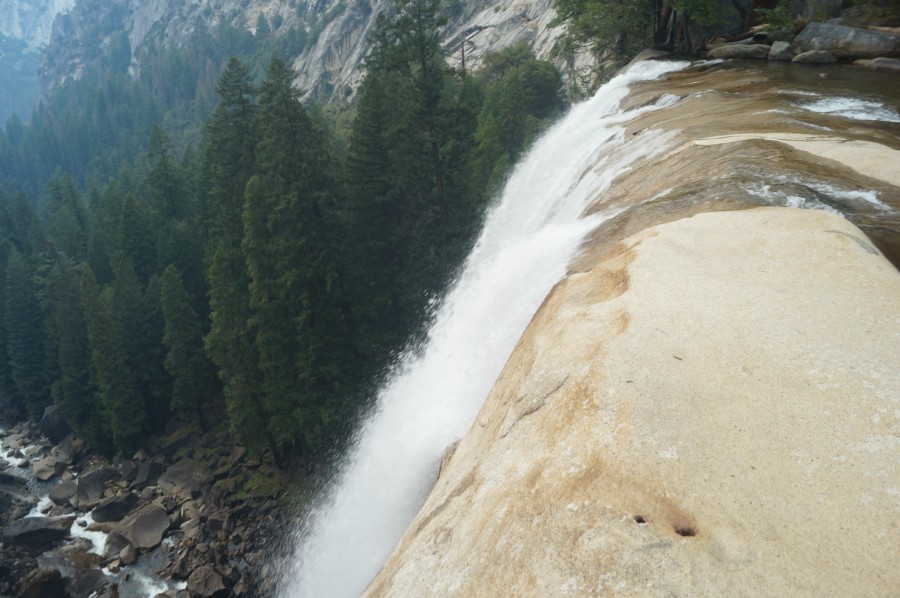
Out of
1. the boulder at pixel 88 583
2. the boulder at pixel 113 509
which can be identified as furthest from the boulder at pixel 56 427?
the boulder at pixel 88 583

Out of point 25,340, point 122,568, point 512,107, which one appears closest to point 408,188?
point 512,107

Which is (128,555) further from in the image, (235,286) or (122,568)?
(235,286)

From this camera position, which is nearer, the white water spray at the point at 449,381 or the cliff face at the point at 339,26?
the white water spray at the point at 449,381

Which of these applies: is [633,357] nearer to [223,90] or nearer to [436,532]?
[436,532]

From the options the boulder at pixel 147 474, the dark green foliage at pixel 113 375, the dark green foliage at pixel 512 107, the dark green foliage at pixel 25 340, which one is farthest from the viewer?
the dark green foliage at pixel 25 340

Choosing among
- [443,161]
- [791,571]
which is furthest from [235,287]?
[791,571]

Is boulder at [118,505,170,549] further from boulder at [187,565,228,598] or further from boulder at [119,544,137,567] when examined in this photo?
boulder at [187,565,228,598]

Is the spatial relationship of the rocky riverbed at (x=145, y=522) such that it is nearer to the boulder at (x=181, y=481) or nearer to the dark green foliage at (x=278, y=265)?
the boulder at (x=181, y=481)
